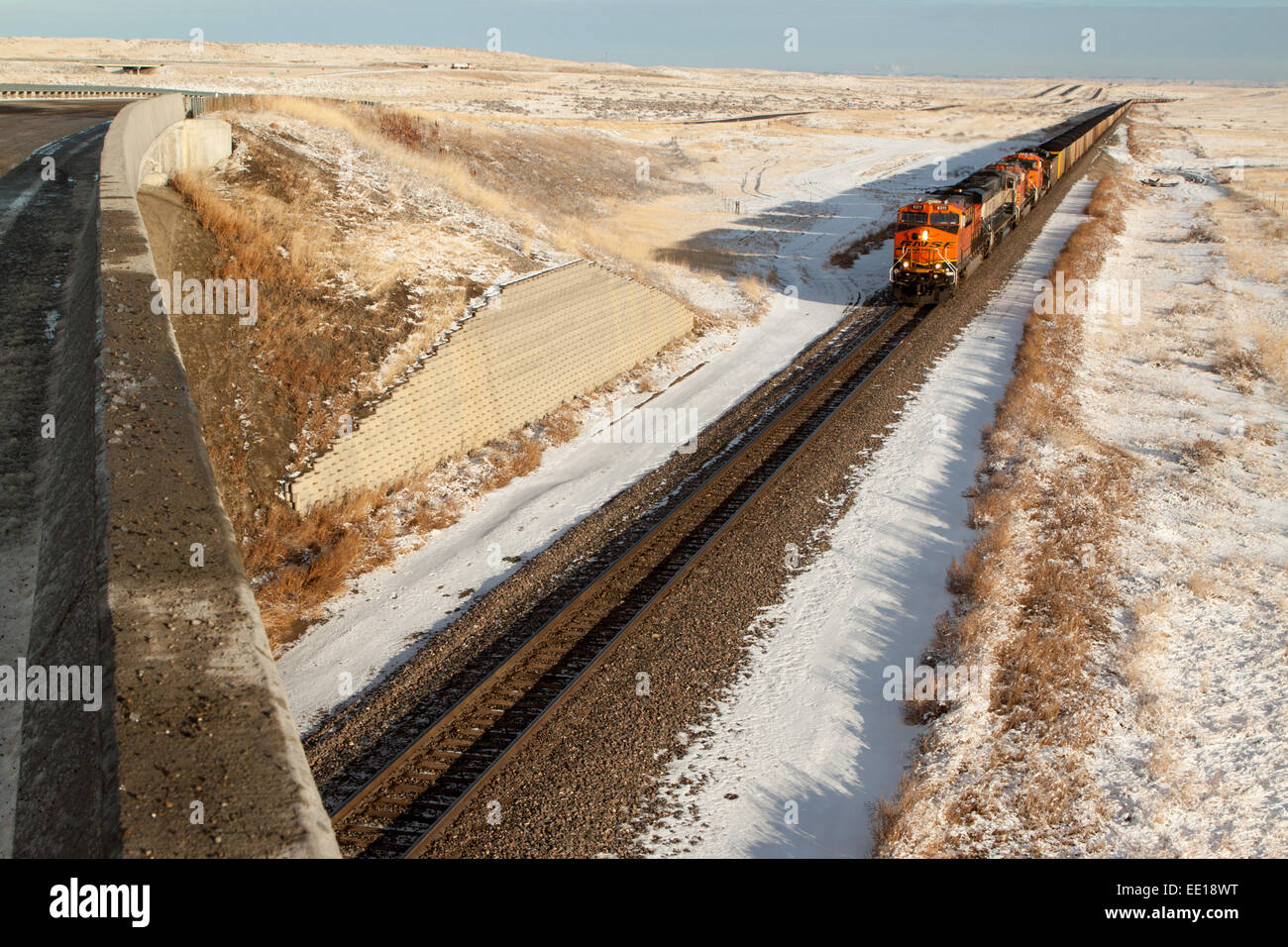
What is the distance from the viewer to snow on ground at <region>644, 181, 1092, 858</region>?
8.37m

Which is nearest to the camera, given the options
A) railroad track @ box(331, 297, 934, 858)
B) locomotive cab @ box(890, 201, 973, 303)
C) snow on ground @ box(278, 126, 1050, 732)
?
railroad track @ box(331, 297, 934, 858)

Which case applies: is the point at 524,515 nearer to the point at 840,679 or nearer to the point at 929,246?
the point at 840,679

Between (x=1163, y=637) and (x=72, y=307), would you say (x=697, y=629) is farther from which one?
(x=72, y=307)

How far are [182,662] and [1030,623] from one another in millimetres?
9709

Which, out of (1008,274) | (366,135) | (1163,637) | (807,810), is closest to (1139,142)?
(1008,274)

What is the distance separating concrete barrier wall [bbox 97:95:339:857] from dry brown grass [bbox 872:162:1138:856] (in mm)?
5168

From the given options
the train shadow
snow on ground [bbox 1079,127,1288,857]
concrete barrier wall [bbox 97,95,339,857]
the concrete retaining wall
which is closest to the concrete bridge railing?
concrete barrier wall [bbox 97,95,339,857]

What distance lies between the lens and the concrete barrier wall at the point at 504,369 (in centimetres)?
1469

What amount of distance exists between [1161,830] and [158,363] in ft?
37.8

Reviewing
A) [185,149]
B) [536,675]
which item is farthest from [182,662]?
[185,149]

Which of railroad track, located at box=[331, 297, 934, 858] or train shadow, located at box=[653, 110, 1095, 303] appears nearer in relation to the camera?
railroad track, located at box=[331, 297, 934, 858]

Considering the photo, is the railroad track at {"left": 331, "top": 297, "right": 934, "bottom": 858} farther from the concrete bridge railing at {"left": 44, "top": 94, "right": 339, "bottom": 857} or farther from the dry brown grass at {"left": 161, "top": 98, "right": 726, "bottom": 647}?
the dry brown grass at {"left": 161, "top": 98, "right": 726, "bottom": 647}

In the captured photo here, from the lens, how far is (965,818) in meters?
8.23

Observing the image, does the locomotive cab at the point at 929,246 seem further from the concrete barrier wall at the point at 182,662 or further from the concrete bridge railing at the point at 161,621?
the concrete barrier wall at the point at 182,662
